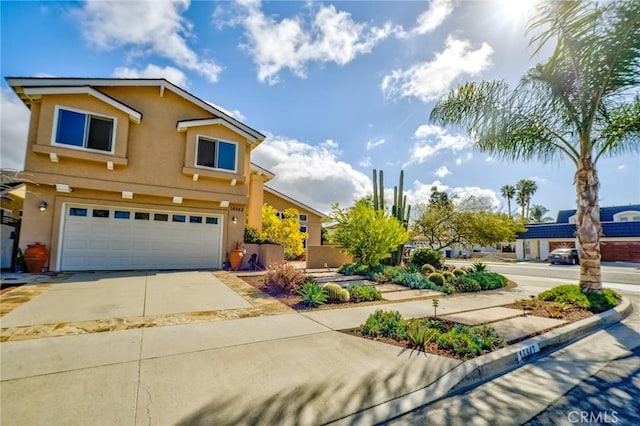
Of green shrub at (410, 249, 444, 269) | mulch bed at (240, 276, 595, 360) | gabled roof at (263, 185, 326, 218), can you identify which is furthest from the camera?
gabled roof at (263, 185, 326, 218)

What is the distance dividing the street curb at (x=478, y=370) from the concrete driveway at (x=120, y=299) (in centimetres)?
467

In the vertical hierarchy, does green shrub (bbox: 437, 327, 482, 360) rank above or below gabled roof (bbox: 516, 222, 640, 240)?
below

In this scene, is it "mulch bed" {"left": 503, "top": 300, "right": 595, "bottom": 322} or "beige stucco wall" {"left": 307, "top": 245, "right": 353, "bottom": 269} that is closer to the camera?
"mulch bed" {"left": 503, "top": 300, "right": 595, "bottom": 322}

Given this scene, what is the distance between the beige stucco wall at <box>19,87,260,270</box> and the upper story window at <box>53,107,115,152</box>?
0.22m

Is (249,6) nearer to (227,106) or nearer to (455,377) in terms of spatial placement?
(227,106)

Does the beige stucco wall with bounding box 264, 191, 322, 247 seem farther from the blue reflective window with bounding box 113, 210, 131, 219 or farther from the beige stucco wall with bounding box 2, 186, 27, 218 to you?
the beige stucco wall with bounding box 2, 186, 27, 218

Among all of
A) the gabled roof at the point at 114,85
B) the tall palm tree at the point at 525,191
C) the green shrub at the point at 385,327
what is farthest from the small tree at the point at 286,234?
the tall palm tree at the point at 525,191

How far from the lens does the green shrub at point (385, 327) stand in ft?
16.8

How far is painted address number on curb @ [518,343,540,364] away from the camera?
14.9 ft

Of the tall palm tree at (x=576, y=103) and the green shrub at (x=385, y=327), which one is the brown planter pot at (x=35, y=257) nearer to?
the green shrub at (x=385, y=327)

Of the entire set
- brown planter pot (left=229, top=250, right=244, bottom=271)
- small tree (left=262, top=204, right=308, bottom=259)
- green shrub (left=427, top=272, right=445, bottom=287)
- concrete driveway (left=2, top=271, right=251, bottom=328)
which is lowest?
concrete driveway (left=2, top=271, right=251, bottom=328)

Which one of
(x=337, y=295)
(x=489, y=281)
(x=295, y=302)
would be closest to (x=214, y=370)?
(x=295, y=302)

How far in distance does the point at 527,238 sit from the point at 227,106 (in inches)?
1540

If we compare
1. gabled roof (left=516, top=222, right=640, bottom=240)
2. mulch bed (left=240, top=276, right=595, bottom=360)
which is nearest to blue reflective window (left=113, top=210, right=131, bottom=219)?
mulch bed (left=240, top=276, right=595, bottom=360)
